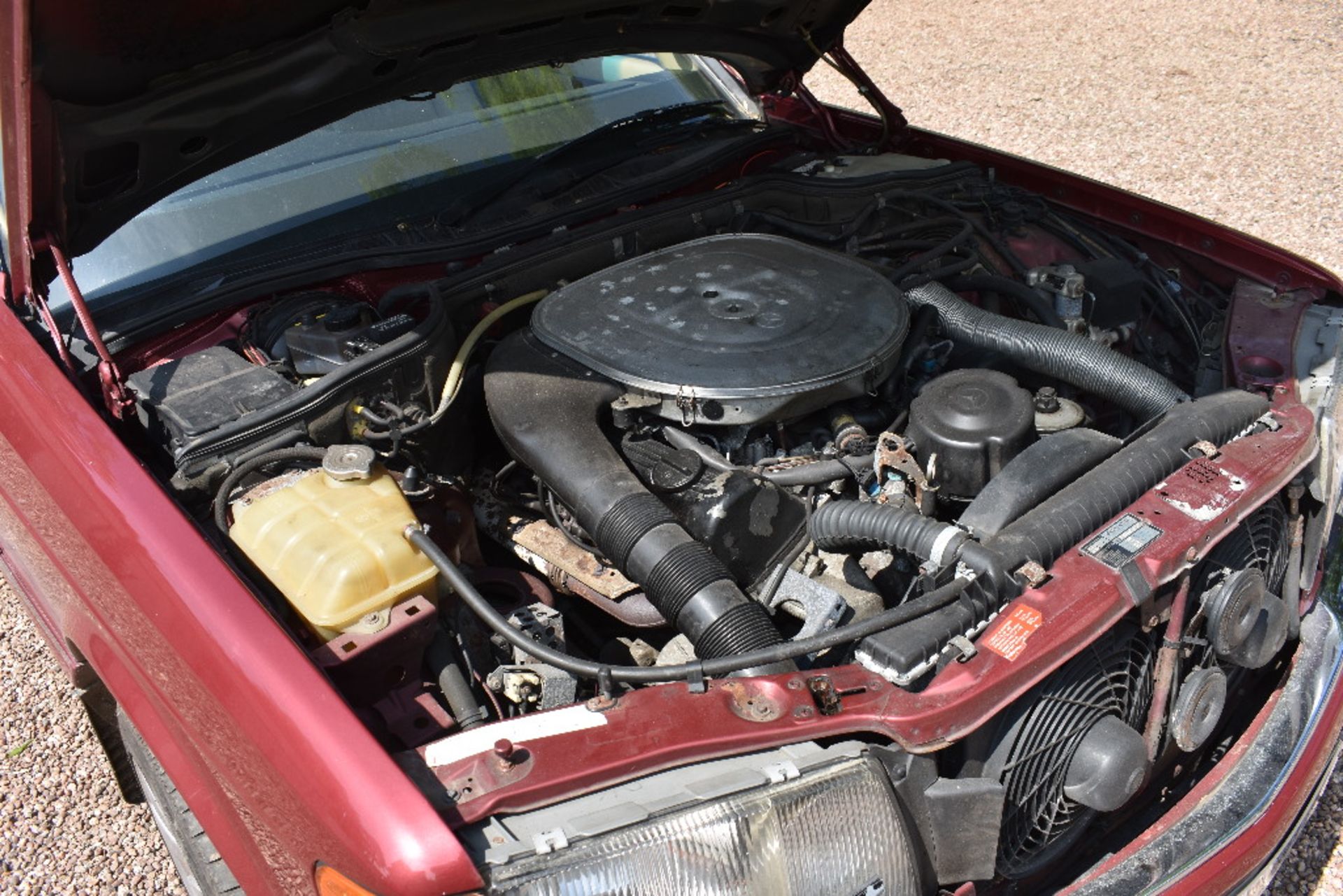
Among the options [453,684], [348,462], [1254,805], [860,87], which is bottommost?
[1254,805]

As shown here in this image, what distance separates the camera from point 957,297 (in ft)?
8.23

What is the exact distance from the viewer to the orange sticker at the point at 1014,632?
62.0 inches

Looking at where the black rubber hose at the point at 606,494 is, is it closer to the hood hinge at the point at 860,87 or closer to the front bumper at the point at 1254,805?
the front bumper at the point at 1254,805

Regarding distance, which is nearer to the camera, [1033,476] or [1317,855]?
[1033,476]

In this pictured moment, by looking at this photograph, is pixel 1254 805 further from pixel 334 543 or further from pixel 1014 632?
pixel 334 543

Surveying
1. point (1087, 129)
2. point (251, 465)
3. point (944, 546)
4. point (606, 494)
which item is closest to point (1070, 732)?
point (944, 546)

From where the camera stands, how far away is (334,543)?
175 centimetres

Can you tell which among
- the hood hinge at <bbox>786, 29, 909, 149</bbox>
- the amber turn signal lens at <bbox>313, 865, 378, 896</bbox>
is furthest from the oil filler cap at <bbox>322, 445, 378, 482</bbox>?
the hood hinge at <bbox>786, 29, 909, 149</bbox>

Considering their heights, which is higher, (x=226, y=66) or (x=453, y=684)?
(x=226, y=66)

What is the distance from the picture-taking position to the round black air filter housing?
2.03 metres

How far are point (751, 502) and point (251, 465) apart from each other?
2.85 feet

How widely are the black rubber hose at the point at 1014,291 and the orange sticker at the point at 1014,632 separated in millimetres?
1079

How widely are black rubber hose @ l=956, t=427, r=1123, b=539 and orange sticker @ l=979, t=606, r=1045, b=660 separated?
0.21 meters

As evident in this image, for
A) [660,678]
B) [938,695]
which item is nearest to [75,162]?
[660,678]
